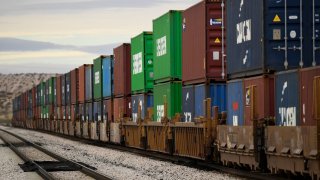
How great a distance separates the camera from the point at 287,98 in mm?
14711

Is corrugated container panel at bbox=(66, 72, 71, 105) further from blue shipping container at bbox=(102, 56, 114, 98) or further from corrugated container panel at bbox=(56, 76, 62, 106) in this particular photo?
blue shipping container at bbox=(102, 56, 114, 98)

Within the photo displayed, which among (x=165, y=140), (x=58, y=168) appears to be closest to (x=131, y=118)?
(x=165, y=140)

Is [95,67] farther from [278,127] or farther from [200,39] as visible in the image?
[278,127]

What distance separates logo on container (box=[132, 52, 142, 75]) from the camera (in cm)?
2936

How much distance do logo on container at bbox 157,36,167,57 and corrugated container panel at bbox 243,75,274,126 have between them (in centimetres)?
842

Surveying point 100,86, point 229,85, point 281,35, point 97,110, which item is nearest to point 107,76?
point 100,86

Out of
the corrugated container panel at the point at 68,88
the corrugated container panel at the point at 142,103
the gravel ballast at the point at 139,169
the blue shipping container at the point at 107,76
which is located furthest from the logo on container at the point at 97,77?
the corrugated container panel at the point at 68,88

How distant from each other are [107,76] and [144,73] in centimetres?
801

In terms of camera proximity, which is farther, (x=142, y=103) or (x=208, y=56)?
(x=142, y=103)

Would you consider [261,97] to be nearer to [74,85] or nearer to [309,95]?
[309,95]

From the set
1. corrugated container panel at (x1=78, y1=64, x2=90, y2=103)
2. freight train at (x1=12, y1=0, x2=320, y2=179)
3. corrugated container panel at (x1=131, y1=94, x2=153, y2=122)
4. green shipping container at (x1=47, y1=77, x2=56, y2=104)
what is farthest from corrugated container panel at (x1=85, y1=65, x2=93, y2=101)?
green shipping container at (x1=47, y1=77, x2=56, y2=104)

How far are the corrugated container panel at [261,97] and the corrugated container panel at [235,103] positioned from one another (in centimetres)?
84

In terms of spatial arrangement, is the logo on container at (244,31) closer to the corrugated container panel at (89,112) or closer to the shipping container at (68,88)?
the corrugated container panel at (89,112)

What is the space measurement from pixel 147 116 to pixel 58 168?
7.07 metres
